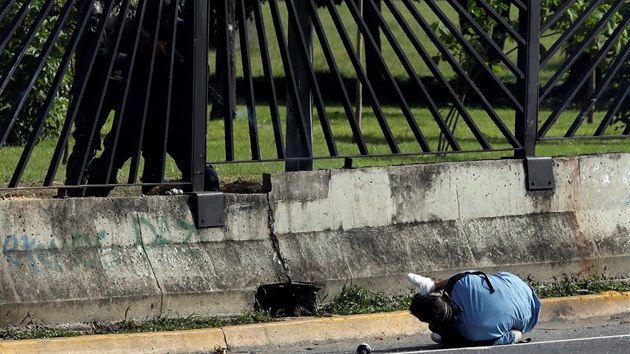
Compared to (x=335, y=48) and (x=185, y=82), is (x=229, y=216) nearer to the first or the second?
(x=185, y=82)

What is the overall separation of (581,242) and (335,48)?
89.8ft

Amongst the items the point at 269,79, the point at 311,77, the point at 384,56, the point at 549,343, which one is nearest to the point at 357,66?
the point at 311,77

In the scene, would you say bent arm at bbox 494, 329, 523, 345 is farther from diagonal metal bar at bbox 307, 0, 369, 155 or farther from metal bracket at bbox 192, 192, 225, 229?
metal bracket at bbox 192, 192, 225, 229

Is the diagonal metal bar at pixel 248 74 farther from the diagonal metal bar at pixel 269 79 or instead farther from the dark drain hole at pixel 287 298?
the dark drain hole at pixel 287 298

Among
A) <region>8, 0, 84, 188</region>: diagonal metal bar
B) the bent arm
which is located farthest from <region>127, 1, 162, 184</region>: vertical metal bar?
the bent arm

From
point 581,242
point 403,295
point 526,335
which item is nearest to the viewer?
point 526,335

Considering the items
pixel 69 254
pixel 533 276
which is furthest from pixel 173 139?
pixel 533 276

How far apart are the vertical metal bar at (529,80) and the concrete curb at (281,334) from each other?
1.18 metres

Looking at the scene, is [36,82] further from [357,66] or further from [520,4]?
[520,4]

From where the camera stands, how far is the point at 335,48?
117 ft

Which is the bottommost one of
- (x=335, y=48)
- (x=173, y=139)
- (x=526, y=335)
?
(x=526, y=335)

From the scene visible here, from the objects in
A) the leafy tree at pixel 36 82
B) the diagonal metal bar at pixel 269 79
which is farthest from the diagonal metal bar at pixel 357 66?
the leafy tree at pixel 36 82

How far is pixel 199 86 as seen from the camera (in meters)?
7.68

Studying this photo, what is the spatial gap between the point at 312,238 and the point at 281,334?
0.84 metres
